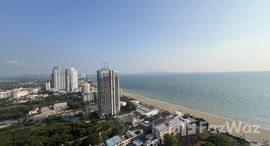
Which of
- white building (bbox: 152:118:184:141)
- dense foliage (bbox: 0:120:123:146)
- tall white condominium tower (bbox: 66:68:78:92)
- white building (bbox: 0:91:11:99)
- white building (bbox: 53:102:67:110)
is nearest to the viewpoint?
dense foliage (bbox: 0:120:123:146)

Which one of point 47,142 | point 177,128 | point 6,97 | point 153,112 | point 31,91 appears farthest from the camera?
point 31,91

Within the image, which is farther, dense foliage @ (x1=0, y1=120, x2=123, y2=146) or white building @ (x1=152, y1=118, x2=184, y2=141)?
white building @ (x1=152, y1=118, x2=184, y2=141)

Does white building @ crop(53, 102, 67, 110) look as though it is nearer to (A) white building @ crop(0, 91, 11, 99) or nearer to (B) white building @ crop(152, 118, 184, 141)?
(B) white building @ crop(152, 118, 184, 141)

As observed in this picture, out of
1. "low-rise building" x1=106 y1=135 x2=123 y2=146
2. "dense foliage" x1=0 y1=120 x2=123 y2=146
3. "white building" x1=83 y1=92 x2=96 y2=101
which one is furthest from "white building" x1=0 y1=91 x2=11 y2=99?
"low-rise building" x1=106 y1=135 x2=123 y2=146

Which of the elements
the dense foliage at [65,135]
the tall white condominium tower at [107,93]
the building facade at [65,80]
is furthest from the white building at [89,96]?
the building facade at [65,80]

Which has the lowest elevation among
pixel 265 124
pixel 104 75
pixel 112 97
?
pixel 265 124

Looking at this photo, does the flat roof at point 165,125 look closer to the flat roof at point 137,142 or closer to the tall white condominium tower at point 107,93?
the flat roof at point 137,142

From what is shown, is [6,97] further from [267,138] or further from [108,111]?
[267,138]

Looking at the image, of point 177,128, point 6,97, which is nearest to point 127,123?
point 177,128
